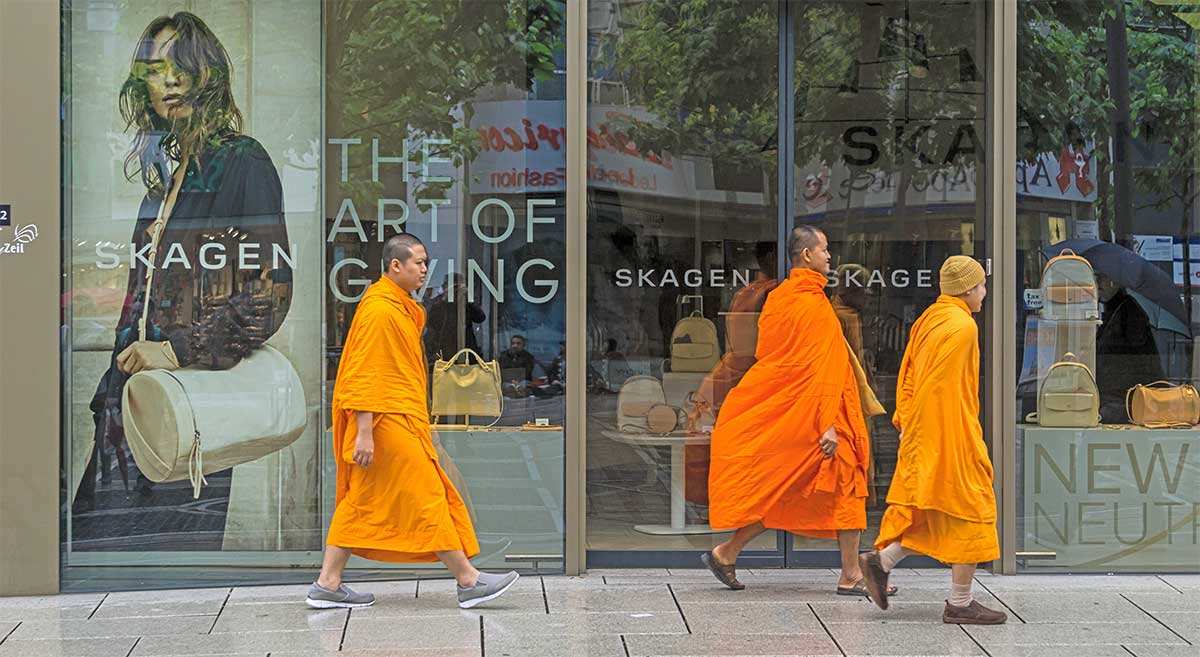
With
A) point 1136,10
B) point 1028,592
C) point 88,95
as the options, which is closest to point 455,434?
point 88,95

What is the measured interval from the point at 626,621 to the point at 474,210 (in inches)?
97.8

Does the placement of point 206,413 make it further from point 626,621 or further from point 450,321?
point 626,621

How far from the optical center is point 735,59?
8.55 m

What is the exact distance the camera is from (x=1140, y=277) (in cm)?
828

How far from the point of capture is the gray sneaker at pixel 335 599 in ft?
22.9

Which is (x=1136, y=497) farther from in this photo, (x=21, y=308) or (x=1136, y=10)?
(x=21, y=308)

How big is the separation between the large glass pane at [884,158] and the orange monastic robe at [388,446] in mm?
2835

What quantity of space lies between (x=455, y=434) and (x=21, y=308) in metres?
2.35

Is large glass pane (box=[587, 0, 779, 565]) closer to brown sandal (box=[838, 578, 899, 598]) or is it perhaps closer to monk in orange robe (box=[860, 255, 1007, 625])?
brown sandal (box=[838, 578, 899, 598])

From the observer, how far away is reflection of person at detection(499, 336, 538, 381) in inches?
312

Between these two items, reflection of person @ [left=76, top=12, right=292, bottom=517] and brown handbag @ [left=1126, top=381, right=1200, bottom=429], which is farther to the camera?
brown handbag @ [left=1126, top=381, right=1200, bottom=429]

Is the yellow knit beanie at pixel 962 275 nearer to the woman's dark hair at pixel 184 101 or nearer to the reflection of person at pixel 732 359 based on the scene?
the reflection of person at pixel 732 359

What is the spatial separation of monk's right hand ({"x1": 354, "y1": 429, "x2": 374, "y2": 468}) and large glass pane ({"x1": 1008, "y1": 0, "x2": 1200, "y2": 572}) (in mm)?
3729

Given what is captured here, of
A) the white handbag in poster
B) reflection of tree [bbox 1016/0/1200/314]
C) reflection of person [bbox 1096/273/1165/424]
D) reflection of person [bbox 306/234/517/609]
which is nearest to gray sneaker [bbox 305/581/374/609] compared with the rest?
reflection of person [bbox 306/234/517/609]
